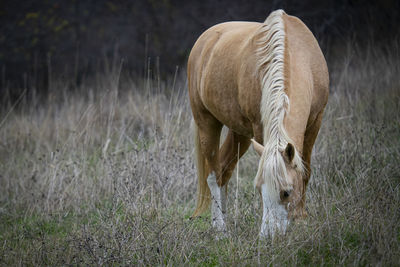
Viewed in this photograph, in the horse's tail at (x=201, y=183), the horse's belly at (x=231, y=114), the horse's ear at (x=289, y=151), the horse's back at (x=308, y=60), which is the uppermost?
the horse's back at (x=308, y=60)

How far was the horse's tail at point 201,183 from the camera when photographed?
4.00 meters

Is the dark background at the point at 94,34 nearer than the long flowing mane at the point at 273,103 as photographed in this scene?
No

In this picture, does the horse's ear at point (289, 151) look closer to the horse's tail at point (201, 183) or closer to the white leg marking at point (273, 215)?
the white leg marking at point (273, 215)

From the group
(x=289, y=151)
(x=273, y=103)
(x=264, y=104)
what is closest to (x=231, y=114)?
(x=264, y=104)

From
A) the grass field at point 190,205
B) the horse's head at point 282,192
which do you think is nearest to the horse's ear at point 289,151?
the horse's head at point 282,192

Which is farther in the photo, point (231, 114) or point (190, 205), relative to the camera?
point (190, 205)

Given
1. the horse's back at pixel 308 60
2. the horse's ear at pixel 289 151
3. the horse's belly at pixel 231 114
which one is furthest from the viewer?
the horse's belly at pixel 231 114

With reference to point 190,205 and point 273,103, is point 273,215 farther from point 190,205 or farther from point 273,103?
point 190,205

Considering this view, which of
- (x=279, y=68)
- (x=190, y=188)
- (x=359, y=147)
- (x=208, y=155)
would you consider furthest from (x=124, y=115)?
(x=279, y=68)

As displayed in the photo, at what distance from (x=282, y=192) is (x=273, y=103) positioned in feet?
1.90

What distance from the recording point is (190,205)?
4387mm

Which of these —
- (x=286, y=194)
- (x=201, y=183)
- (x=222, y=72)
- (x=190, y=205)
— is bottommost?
(x=190, y=205)

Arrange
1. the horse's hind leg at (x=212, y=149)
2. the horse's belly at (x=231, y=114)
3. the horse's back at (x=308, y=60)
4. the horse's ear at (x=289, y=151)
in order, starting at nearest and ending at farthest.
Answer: the horse's ear at (x=289, y=151), the horse's back at (x=308, y=60), the horse's belly at (x=231, y=114), the horse's hind leg at (x=212, y=149)

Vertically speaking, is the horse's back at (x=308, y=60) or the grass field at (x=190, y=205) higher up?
the horse's back at (x=308, y=60)
